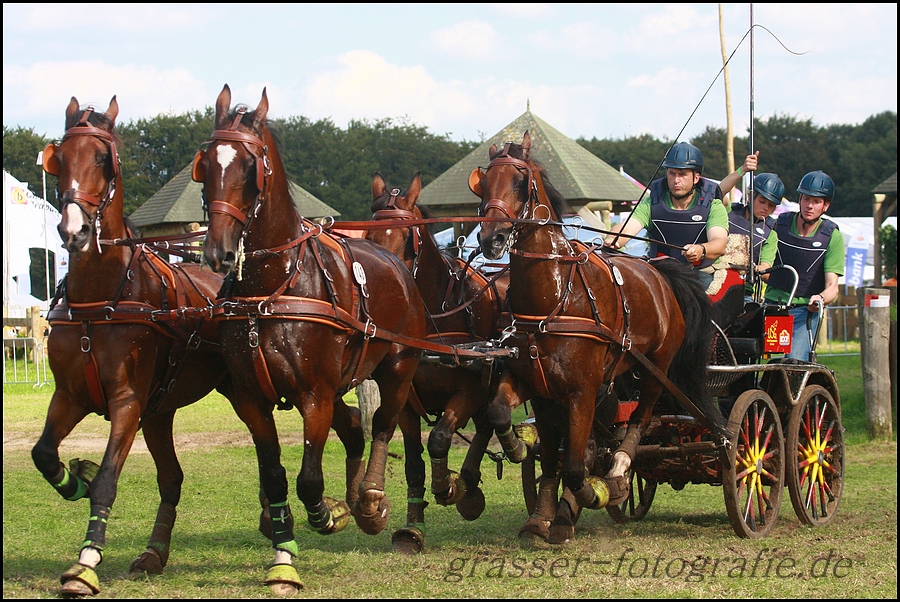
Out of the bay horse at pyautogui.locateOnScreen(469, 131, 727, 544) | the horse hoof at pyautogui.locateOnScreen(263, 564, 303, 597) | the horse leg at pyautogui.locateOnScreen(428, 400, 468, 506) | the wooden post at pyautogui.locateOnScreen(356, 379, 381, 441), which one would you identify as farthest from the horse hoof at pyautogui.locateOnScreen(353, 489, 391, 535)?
the wooden post at pyautogui.locateOnScreen(356, 379, 381, 441)

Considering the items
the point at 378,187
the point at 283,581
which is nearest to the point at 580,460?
the point at 283,581

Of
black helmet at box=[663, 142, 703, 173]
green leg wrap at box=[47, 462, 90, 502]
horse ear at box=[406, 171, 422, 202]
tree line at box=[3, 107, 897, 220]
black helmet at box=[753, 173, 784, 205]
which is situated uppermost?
tree line at box=[3, 107, 897, 220]

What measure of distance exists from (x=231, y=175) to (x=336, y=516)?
2.05m

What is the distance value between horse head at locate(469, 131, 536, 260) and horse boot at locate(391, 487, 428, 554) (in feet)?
5.88

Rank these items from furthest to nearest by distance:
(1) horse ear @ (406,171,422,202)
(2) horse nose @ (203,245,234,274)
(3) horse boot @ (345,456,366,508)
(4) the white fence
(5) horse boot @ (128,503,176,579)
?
1. (4) the white fence
2. (1) horse ear @ (406,171,422,202)
3. (3) horse boot @ (345,456,366,508)
4. (5) horse boot @ (128,503,176,579)
5. (2) horse nose @ (203,245,234,274)

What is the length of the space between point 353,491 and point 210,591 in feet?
6.00

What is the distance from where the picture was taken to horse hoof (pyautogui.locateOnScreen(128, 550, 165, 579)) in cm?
578

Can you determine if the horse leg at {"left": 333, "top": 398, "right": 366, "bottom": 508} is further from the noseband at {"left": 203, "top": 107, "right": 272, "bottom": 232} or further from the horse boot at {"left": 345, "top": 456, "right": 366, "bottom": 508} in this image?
the noseband at {"left": 203, "top": 107, "right": 272, "bottom": 232}

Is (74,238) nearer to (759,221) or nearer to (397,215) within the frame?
(397,215)

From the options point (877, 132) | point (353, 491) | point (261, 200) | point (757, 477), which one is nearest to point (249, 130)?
point (261, 200)

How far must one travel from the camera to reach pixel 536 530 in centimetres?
701

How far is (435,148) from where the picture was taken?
147 feet

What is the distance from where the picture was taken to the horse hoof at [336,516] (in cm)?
593

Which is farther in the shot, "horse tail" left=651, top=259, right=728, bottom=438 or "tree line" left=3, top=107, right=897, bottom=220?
"tree line" left=3, top=107, right=897, bottom=220
